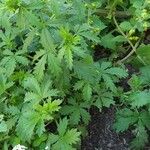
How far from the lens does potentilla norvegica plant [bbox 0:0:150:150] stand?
3.00m

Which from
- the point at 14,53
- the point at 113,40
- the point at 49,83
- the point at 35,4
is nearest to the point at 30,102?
the point at 49,83

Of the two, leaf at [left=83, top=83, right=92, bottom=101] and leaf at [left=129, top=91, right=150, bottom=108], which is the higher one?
leaf at [left=83, top=83, right=92, bottom=101]

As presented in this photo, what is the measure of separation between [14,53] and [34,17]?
48 cm

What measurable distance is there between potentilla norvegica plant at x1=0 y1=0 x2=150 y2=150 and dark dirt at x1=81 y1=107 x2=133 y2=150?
0.10 metres

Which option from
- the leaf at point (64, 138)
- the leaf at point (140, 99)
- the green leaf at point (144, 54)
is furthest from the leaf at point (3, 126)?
the green leaf at point (144, 54)

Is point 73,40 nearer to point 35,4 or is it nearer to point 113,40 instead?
point 35,4

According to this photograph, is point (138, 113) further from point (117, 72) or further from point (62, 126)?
point (62, 126)

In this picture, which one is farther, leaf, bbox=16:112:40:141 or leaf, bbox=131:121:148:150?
leaf, bbox=131:121:148:150

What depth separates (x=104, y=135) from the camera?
3369 mm

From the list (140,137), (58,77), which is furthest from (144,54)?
(58,77)

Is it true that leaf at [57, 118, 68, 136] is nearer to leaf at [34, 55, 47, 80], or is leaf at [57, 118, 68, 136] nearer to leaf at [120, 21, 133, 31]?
leaf at [34, 55, 47, 80]

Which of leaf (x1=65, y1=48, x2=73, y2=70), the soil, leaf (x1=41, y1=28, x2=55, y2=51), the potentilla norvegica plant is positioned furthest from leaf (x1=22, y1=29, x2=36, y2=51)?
the soil

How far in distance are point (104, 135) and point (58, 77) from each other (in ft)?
2.10

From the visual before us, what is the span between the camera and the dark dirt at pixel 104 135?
10.9 feet
